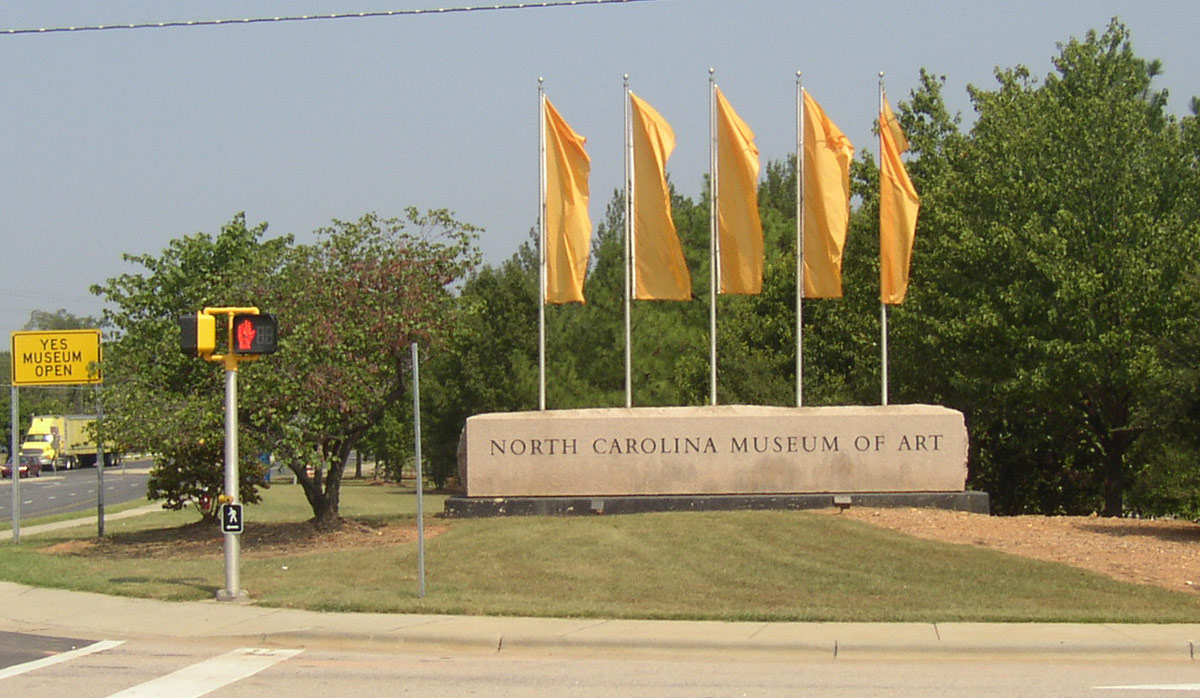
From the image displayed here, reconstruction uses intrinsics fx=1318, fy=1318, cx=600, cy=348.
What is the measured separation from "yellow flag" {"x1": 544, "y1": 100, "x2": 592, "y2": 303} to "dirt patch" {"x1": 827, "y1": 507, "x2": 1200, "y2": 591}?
239 inches

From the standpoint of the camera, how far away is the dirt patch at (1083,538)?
15.3 m

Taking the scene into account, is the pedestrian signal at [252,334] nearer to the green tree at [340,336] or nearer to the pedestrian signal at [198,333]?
the pedestrian signal at [198,333]

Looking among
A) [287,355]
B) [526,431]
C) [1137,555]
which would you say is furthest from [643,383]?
[1137,555]

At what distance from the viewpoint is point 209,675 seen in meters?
10.4

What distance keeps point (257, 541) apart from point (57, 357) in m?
5.60

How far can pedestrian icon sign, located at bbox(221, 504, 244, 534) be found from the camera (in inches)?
553

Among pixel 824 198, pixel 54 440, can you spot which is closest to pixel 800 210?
pixel 824 198

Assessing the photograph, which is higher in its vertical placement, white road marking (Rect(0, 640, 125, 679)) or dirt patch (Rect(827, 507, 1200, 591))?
dirt patch (Rect(827, 507, 1200, 591))

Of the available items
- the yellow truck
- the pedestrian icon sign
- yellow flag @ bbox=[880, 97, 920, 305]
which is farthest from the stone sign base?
the yellow truck

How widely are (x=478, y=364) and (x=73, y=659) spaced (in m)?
35.2

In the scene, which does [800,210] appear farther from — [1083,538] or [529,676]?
[529,676]

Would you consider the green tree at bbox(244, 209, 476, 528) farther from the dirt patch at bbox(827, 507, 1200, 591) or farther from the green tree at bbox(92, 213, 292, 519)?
the dirt patch at bbox(827, 507, 1200, 591)

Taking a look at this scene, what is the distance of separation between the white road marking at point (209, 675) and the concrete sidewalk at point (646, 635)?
23.7 inches

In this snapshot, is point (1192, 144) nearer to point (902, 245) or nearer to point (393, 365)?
point (902, 245)
